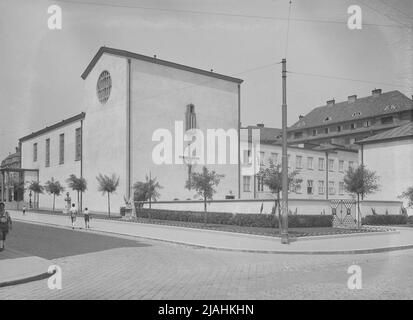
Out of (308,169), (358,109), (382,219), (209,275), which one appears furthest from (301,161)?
(209,275)

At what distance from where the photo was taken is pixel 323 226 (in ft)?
104

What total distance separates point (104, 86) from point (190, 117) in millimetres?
10021

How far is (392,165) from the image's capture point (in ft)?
158

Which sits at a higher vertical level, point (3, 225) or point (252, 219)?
point (3, 225)

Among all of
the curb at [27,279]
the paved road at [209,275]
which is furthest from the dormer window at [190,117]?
the curb at [27,279]

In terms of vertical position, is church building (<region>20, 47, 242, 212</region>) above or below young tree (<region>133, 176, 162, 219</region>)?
above

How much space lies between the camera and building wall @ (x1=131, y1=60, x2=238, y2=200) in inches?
1922

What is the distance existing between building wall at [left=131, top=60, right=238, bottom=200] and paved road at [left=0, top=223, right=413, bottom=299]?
2999 cm

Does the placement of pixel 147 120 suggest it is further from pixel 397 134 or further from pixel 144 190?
pixel 397 134

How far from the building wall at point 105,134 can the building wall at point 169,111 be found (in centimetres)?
131

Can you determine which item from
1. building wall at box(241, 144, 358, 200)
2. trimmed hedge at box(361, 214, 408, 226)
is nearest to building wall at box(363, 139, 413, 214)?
trimmed hedge at box(361, 214, 408, 226)

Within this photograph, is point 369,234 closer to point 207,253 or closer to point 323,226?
point 323,226

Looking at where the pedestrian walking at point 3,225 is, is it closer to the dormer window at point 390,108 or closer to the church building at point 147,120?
the church building at point 147,120

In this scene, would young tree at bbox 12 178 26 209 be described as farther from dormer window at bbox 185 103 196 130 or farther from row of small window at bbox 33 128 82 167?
dormer window at bbox 185 103 196 130
